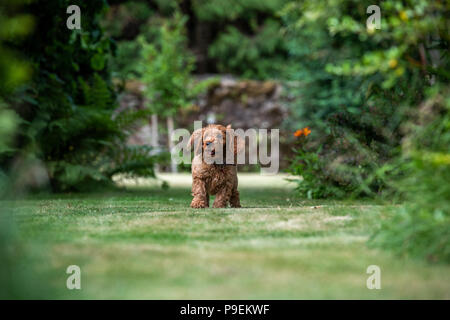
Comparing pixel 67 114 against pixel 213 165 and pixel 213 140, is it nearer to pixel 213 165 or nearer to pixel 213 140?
pixel 213 165

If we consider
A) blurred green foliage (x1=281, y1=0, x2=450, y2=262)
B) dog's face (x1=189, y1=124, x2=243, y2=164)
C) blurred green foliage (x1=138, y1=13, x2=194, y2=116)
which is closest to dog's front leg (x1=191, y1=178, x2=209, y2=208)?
dog's face (x1=189, y1=124, x2=243, y2=164)

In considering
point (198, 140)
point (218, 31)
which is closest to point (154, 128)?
point (218, 31)

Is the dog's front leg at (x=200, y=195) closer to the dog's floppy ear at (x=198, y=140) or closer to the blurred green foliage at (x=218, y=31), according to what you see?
the dog's floppy ear at (x=198, y=140)

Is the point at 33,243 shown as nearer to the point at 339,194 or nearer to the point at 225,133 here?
the point at 225,133

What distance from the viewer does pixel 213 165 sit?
17.7 feet

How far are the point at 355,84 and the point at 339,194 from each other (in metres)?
9.26

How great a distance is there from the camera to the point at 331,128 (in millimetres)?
6734

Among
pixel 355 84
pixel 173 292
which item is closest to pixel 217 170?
pixel 173 292

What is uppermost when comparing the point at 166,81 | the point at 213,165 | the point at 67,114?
the point at 166,81

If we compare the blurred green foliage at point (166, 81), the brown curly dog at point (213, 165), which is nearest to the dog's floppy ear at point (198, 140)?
the brown curly dog at point (213, 165)

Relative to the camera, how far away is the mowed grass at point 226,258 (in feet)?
8.01

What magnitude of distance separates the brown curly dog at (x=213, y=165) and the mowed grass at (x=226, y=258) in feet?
3.27

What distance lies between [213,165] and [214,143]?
25 centimetres
